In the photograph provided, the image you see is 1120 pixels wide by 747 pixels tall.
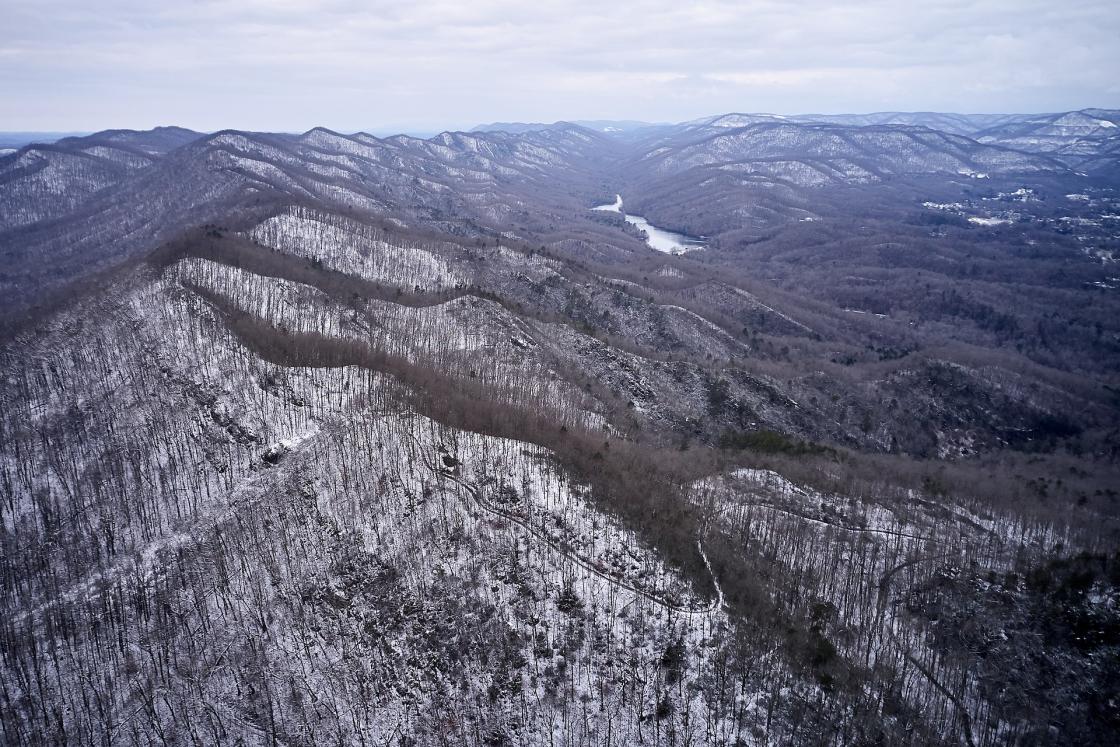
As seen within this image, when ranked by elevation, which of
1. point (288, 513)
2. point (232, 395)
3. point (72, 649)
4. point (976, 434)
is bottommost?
point (976, 434)

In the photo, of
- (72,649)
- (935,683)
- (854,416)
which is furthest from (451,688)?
(854,416)

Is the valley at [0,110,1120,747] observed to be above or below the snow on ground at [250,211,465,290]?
below

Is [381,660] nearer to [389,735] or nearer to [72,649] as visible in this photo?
[389,735]

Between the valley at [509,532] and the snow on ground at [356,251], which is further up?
the snow on ground at [356,251]

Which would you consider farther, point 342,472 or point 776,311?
point 776,311

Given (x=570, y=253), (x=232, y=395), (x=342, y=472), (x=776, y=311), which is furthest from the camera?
(x=570, y=253)

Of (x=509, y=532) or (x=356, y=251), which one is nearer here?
(x=509, y=532)

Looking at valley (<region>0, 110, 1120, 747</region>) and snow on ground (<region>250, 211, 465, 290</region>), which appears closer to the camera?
valley (<region>0, 110, 1120, 747</region>)

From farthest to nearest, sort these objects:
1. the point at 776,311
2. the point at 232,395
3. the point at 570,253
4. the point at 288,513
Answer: the point at 570,253
the point at 776,311
the point at 232,395
the point at 288,513

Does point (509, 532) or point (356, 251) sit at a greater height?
point (356, 251)

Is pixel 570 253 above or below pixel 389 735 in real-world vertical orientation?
above

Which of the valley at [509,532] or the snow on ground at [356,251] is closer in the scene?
the valley at [509,532]
